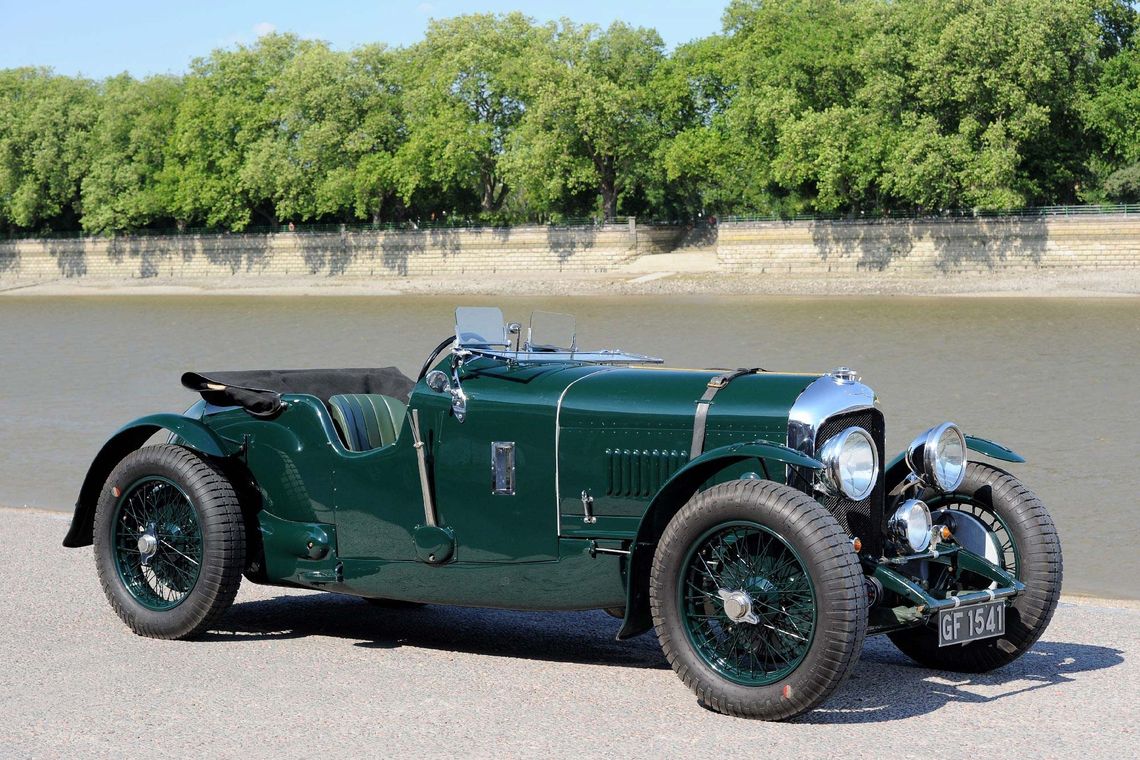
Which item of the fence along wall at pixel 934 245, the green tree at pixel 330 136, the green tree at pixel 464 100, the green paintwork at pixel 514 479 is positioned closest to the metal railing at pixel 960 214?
the fence along wall at pixel 934 245

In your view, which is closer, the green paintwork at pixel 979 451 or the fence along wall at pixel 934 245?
the green paintwork at pixel 979 451

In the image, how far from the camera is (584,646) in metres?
7.19

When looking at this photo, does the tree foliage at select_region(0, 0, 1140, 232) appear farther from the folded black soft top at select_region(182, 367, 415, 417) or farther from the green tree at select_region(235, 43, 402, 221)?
the folded black soft top at select_region(182, 367, 415, 417)

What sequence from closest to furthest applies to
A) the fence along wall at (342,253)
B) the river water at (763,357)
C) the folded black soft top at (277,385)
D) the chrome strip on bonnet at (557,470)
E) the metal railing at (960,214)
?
the chrome strip on bonnet at (557,470)
the folded black soft top at (277,385)
the river water at (763,357)
the metal railing at (960,214)
the fence along wall at (342,253)

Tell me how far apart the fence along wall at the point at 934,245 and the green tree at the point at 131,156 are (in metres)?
39.9

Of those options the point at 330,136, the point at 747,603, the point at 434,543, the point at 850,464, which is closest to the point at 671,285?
the point at 330,136

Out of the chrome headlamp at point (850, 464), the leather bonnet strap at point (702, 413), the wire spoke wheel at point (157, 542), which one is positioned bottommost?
the wire spoke wheel at point (157, 542)

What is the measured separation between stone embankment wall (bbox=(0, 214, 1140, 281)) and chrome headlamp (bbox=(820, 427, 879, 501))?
6081 centimetres

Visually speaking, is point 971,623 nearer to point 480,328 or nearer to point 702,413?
point 702,413

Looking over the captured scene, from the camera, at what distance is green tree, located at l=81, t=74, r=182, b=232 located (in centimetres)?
9306

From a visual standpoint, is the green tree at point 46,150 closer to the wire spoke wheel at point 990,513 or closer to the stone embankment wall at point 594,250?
the stone embankment wall at point 594,250

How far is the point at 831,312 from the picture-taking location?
5559 cm

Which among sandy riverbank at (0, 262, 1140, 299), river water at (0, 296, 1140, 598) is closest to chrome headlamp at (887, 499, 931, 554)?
river water at (0, 296, 1140, 598)

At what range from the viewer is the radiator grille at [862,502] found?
6.05m
